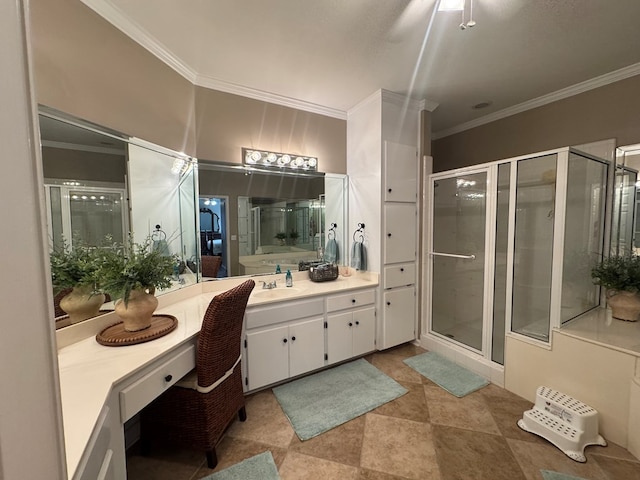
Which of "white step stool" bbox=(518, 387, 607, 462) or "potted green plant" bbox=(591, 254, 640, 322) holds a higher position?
"potted green plant" bbox=(591, 254, 640, 322)

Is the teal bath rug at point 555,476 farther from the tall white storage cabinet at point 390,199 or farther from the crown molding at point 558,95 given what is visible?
the crown molding at point 558,95

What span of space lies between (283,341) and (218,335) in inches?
31.6

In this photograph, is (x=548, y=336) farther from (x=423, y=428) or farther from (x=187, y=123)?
(x=187, y=123)

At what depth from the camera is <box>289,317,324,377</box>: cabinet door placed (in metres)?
2.29

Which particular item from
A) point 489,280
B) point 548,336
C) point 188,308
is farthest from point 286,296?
point 548,336

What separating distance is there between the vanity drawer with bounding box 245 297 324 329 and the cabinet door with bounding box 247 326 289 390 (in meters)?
0.08

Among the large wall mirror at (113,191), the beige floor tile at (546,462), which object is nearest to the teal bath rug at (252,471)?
the large wall mirror at (113,191)

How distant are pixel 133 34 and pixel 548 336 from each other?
3.69m

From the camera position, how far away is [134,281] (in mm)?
1454

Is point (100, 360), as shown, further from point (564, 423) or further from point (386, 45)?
point (564, 423)

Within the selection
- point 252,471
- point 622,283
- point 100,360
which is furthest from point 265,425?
point 622,283

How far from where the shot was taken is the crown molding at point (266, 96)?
2328 mm

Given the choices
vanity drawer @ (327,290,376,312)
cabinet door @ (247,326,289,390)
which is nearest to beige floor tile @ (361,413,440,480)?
cabinet door @ (247,326,289,390)

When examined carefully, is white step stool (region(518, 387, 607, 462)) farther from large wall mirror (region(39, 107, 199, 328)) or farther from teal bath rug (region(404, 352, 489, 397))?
large wall mirror (region(39, 107, 199, 328))
